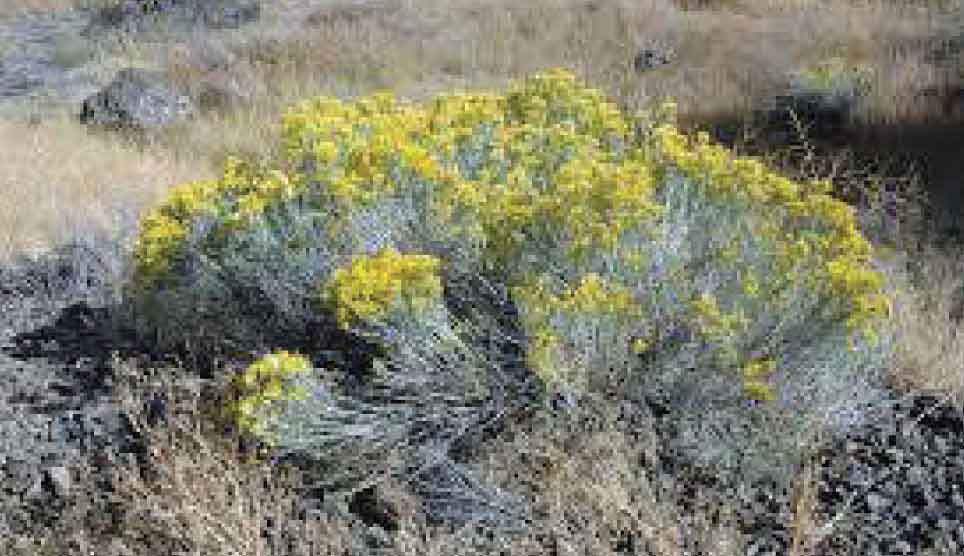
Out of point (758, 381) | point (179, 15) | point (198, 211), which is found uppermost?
point (198, 211)

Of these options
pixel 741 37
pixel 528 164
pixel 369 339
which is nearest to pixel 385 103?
pixel 528 164

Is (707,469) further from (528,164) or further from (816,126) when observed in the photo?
(816,126)

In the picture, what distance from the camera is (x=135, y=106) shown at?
38.8 feet

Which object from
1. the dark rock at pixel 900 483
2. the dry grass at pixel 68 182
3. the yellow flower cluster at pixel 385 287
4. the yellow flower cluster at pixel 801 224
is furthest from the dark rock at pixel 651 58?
the yellow flower cluster at pixel 385 287

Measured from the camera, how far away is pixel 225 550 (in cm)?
338

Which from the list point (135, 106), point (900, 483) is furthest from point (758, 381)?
point (135, 106)

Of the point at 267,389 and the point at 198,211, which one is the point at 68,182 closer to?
the point at 198,211

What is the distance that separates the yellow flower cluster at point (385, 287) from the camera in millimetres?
3713

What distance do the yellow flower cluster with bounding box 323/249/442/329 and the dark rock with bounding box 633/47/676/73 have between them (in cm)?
906

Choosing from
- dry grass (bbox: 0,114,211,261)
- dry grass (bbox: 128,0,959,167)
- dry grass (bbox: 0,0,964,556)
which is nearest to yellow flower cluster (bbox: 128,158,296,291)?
dry grass (bbox: 0,0,964,556)

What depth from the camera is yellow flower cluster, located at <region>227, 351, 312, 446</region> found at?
3590 millimetres

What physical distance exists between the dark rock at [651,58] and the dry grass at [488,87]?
0.12 m

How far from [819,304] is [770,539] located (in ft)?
2.32

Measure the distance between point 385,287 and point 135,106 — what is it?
863 centimetres
